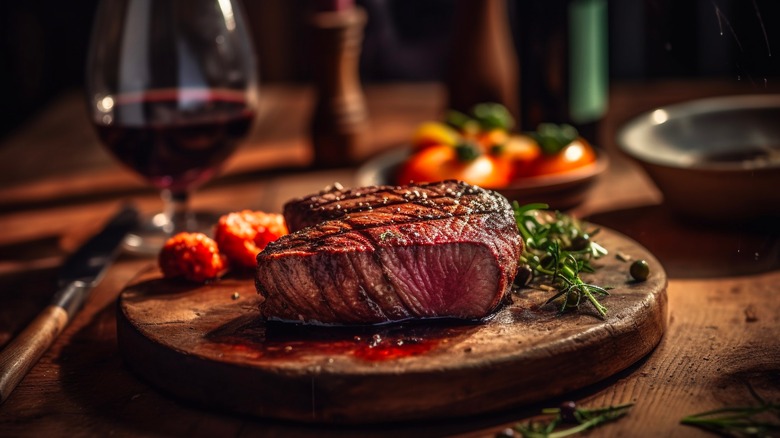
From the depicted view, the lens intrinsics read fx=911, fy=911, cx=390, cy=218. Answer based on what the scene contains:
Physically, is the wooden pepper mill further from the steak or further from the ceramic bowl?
the steak

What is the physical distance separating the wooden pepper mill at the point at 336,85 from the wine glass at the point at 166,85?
670 millimetres

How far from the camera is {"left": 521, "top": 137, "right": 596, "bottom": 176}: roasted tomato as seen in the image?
9.12 ft

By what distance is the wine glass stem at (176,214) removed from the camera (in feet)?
8.96

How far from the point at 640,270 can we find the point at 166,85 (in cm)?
142

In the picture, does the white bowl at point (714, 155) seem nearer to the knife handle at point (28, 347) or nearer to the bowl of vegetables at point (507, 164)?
the bowl of vegetables at point (507, 164)

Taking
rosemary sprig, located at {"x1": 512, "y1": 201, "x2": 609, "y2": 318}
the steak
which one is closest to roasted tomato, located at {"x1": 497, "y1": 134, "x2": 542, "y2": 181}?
rosemary sprig, located at {"x1": 512, "y1": 201, "x2": 609, "y2": 318}

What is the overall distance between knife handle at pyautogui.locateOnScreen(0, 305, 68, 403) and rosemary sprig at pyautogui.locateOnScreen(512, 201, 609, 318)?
100 centimetres

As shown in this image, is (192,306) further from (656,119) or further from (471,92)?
(471,92)

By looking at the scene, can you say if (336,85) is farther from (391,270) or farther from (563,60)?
(391,270)

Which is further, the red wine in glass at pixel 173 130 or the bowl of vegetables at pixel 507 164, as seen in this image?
the bowl of vegetables at pixel 507 164

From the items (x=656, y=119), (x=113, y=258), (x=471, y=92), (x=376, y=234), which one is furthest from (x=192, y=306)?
(x=471, y=92)

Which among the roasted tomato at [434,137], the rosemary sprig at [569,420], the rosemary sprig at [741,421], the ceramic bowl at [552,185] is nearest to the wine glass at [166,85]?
the ceramic bowl at [552,185]

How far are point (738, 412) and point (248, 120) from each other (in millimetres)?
1640

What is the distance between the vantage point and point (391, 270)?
1682 millimetres
